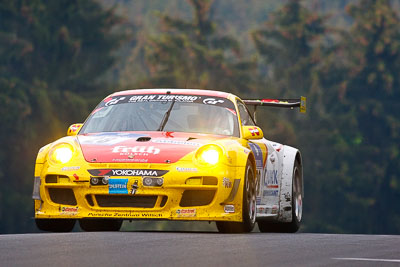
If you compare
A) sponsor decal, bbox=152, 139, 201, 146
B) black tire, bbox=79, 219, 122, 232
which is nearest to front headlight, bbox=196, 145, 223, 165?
sponsor decal, bbox=152, 139, 201, 146

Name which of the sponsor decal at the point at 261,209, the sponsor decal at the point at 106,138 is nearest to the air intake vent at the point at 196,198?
the sponsor decal at the point at 106,138

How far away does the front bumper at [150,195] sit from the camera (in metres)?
10.2

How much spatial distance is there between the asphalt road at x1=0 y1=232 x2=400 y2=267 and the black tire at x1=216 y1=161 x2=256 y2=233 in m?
0.91

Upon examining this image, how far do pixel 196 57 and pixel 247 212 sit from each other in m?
56.9

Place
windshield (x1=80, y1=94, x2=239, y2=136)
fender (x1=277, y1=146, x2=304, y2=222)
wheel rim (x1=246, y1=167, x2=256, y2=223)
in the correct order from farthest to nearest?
fender (x1=277, y1=146, x2=304, y2=222), windshield (x1=80, y1=94, x2=239, y2=136), wheel rim (x1=246, y1=167, x2=256, y2=223)

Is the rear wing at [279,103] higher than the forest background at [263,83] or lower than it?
higher

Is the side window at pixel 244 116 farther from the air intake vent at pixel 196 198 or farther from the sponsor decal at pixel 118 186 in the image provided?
the sponsor decal at pixel 118 186

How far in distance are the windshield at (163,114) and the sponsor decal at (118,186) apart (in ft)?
4.73

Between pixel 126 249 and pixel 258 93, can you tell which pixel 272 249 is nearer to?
pixel 126 249

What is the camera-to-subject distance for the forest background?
53.7 m

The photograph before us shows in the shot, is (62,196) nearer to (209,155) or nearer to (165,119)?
(209,155)

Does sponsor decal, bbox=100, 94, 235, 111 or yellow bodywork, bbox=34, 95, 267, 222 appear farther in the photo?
sponsor decal, bbox=100, 94, 235, 111

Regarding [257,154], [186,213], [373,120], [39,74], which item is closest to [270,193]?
[257,154]

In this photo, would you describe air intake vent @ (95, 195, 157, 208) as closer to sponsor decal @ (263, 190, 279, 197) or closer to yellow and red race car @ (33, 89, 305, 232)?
yellow and red race car @ (33, 89, 305, 232)
